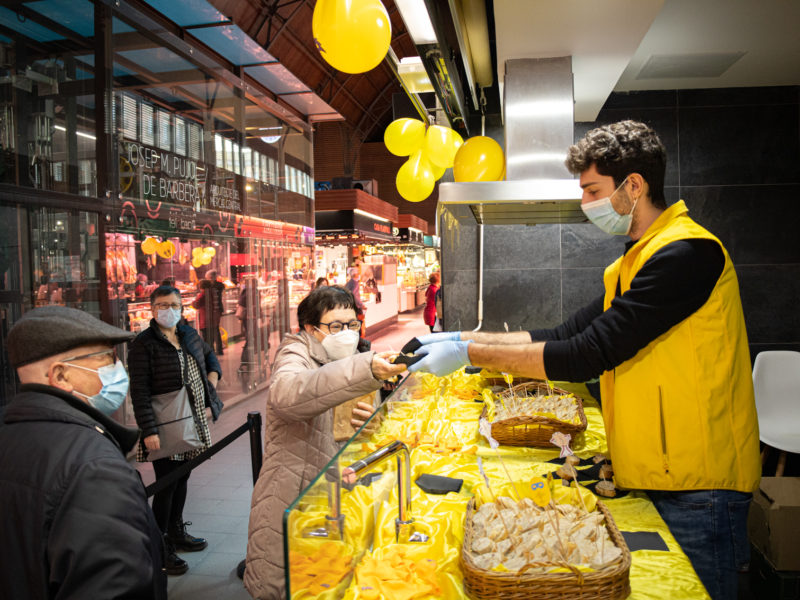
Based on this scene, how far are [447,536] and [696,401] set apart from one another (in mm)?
860

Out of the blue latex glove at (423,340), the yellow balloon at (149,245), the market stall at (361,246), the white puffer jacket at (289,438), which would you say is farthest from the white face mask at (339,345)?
the market stall at (361,246)

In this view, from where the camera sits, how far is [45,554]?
3.80ft

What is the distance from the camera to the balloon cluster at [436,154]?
3572mm

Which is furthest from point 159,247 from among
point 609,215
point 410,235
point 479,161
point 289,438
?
point 410,235

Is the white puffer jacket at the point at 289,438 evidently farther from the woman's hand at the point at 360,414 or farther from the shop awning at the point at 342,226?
the shop awning at the point at 342,226

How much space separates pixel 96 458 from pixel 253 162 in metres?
8.35

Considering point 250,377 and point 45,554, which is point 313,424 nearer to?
point 45,554

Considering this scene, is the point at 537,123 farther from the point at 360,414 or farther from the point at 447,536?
the point at 447,536

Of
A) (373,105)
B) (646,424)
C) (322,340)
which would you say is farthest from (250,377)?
(373,105)

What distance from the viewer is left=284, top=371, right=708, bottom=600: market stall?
1.18m

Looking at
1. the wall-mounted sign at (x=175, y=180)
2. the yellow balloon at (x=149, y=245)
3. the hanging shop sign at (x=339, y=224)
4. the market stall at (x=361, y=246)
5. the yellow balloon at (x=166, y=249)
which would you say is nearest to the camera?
the wall-mounted sign at (x=175, y=180)

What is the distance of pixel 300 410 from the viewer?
191 cm

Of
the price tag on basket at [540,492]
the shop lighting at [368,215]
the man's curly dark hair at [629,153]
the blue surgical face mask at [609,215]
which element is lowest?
the price tag on basket at [540,492]

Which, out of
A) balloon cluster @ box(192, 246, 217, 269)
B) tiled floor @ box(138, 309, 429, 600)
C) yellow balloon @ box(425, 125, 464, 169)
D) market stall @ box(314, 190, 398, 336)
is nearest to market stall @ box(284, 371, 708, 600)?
tiled floor @ box(138, 309, 429, 600)
